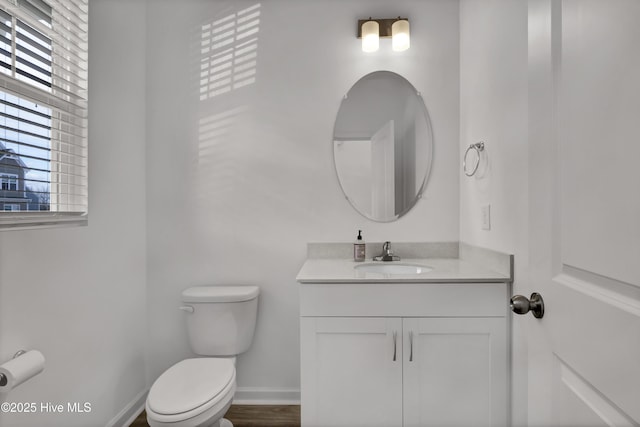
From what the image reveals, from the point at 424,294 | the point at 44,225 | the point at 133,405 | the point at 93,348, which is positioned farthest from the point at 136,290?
the point at 424,294

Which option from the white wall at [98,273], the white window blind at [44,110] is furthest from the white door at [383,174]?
the white window blind at [44,110]

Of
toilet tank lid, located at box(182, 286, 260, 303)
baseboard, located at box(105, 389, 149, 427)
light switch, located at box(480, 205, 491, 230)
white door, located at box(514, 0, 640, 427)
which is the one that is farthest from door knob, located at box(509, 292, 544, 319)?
baseboard, located at box(105, 389, 149, 427)

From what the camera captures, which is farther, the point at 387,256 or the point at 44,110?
the point at 387,256

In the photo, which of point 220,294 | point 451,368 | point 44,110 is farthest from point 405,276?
point 44,110

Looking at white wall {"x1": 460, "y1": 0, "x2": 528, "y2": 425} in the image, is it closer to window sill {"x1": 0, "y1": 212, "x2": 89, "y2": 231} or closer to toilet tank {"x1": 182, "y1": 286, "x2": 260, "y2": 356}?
toilet tank {"x1": 182, "y1": 286, "x2": 260, "y2": 356}

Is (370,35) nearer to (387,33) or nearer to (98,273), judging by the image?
(387,33)

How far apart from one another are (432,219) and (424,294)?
28.1 inches

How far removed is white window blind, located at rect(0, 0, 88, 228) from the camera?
1.29 meters

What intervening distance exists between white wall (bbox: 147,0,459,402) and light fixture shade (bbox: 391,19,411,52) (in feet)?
0.26

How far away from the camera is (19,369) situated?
3.76 feet

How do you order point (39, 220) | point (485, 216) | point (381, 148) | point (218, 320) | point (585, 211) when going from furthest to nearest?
point (381, 148) < point (218, 320) < point (485, 216) < point (39, 220) < point (585, 211)

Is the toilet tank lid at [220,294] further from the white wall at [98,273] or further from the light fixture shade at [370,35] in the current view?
the light fixture shade at [370,35]

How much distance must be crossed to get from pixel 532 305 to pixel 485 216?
958 mm

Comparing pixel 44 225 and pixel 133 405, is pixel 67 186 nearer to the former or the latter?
pixel 44 225
